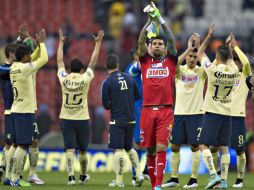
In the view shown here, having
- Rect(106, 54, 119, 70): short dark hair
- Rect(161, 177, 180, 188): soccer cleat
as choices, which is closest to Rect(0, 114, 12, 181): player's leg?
Rect(106, 54, 119, 70): short dark hair

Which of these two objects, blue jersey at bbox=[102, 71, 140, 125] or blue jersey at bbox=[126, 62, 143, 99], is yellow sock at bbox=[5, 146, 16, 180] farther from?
blue jersey at bbox=[126, 62, 143, 99]

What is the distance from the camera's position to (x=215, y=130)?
17.5 meters

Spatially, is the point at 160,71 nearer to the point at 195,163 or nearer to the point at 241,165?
the point at 195,163

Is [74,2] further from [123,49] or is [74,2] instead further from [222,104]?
[222,104]

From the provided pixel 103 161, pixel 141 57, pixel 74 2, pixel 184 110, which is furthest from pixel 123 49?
pixel 141 57

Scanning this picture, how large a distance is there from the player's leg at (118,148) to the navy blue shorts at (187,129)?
120 centimetres

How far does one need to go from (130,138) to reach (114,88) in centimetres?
109

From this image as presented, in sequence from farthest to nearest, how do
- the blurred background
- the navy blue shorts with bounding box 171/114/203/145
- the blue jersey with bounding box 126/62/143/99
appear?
the blurred background < the blue jersey with bounding box 126/62/143/99 < the navy blue shorts with bounding box 171/114/203/145

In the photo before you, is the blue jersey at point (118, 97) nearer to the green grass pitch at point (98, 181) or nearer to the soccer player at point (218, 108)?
the green grass pitch at point (98, 181)

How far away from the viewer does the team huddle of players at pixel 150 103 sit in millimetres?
15625

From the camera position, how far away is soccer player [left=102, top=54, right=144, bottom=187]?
18250 mm

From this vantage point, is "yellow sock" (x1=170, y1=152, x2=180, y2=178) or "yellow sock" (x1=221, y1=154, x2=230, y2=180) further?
"yellow sock" (x1=170, y1=152, x2=180, y2=178)

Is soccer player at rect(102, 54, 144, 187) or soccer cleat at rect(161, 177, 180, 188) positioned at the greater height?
soccer player at rect(102, 54, 144, 187)

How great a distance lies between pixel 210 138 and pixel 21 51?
12.8 feet
